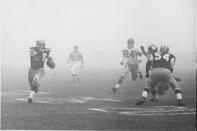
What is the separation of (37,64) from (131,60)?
3.33ft

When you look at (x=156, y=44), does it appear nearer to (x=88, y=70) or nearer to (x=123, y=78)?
(x=123, y=78)

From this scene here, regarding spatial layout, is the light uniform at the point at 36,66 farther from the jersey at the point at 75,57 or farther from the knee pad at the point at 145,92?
the knee pad at the point at 145,92

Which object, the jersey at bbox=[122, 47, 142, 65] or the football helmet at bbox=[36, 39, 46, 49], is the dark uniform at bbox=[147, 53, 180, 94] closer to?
the jersey at bbox=[122, 47, 142, 65]

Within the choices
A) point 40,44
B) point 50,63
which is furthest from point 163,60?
point 40,44

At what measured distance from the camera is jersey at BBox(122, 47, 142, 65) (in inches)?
233

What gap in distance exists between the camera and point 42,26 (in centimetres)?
581

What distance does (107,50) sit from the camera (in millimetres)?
6016

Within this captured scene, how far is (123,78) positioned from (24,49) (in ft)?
3.60

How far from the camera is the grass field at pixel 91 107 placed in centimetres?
552

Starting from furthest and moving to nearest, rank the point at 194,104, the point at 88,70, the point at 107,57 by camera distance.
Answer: the point at 88,70 → the point at 107,57 → the point at 194,104

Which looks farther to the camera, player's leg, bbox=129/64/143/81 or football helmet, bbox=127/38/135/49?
player's leg, bbox=129/64/143/81

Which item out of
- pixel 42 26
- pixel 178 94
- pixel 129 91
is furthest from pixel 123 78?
pixel 42 26

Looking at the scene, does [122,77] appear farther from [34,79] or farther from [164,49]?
[34,79]

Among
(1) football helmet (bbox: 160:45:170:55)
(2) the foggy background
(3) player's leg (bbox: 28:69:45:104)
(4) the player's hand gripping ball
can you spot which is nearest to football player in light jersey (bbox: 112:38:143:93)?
(2) the foggy background
